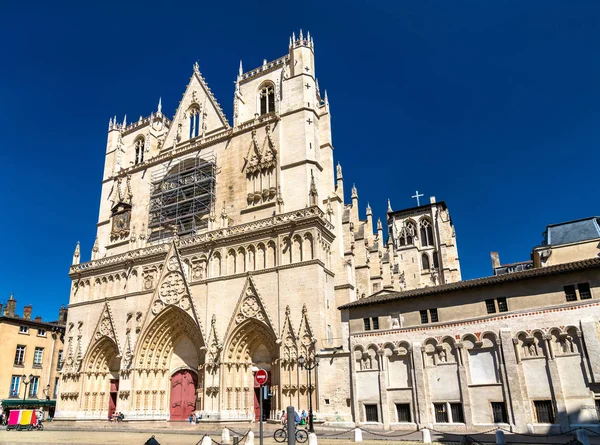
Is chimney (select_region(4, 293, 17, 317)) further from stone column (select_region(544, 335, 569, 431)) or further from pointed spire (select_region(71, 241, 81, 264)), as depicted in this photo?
stone column (select_region(544, 335, 569, 431))

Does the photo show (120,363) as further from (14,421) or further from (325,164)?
(325,164)

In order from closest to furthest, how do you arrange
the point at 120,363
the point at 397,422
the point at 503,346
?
the point at 503,346 → the point at 397,422 → the point at 120,363

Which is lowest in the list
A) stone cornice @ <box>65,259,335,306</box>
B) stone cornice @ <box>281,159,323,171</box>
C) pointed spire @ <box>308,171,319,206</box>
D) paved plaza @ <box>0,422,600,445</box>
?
paved plaza @ <box>0,422,600,445</box>

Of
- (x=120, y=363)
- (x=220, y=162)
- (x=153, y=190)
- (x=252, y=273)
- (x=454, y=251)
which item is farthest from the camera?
(x=454, y=251)

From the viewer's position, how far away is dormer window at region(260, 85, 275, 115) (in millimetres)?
38688

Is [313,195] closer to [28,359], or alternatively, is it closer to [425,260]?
[28,359]

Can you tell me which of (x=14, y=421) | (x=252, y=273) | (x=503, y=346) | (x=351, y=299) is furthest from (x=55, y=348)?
(x=503, y=346)

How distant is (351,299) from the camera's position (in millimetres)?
32125

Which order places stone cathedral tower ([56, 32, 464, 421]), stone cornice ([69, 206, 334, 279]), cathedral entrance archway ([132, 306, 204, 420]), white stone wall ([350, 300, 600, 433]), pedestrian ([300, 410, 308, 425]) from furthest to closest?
cathedral entrance archway ([132, 306, 204, 420])
stone cornice ([69, 206, 334, 279])
stone cathedral tower ([56, 32, 464, 421])
pedestrian ([300, 410, 308, 425])
white stone wall ([350, 300, 600, 433])

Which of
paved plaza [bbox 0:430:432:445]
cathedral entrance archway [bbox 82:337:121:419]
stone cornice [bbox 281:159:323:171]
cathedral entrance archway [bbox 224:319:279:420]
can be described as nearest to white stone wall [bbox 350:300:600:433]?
paved plaza [bbox 0:430:432:445]

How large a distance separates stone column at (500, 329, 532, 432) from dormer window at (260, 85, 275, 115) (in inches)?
996

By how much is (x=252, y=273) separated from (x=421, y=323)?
39.6ft

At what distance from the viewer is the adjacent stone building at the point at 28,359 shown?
41094 millimetres

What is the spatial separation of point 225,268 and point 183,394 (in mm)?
9508
